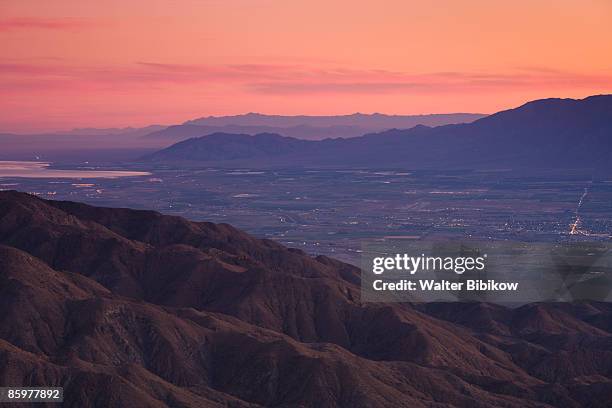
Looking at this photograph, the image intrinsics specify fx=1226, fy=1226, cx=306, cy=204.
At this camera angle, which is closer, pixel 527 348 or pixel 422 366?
pixel 422 366

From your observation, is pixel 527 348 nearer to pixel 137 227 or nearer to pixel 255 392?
pixel 255 392

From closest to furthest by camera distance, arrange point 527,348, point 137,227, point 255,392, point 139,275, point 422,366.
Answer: point 255,392
point 422,366
point 527,348
point 139,275
point 137,227

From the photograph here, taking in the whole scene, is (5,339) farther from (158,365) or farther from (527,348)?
(527,348)

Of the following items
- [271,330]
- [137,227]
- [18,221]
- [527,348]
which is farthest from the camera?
[137,227]

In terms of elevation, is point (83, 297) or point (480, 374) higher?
point (83, 297)

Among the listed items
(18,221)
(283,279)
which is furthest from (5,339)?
(18,221)

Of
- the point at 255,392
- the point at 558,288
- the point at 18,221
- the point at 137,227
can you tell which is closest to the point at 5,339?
the point at 255,392
